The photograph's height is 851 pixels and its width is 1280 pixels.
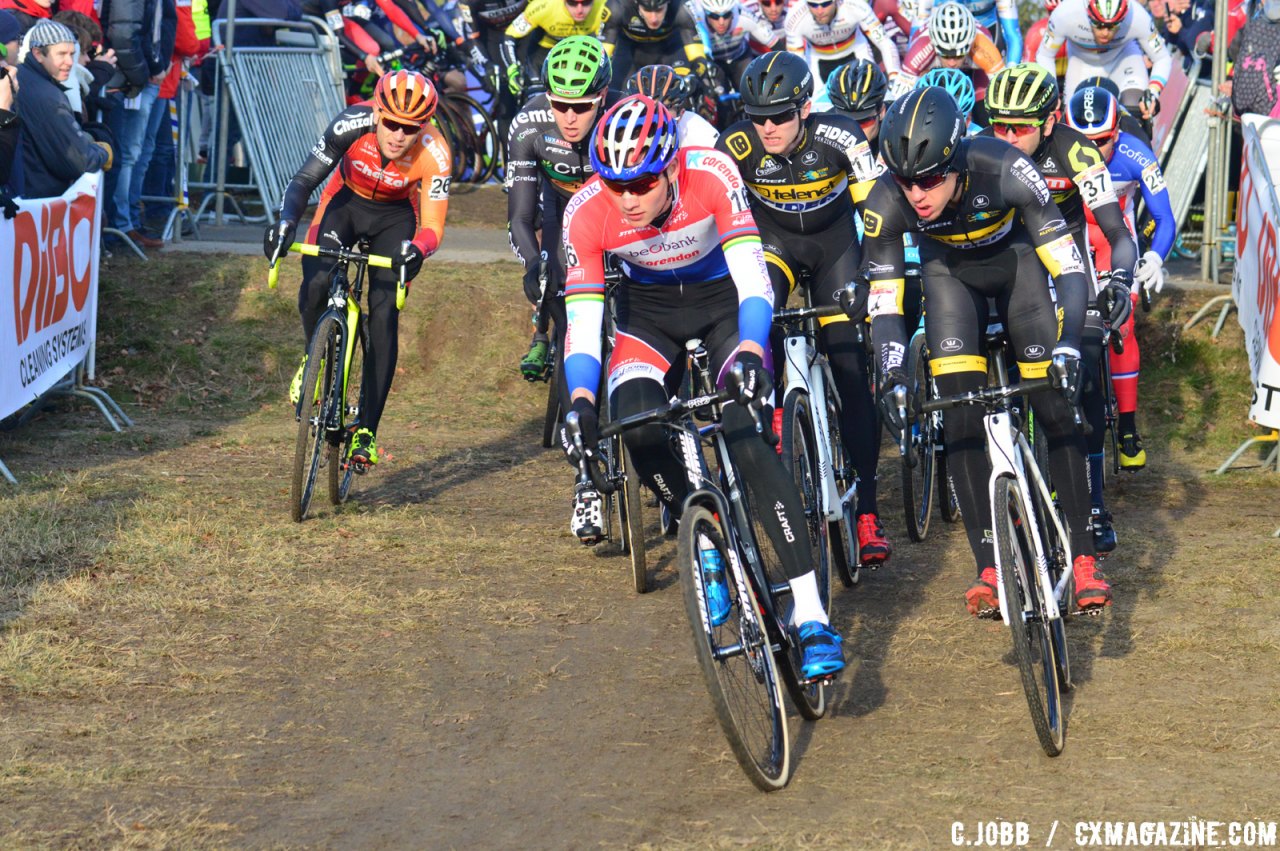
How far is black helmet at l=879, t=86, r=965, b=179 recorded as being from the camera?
5.95 m

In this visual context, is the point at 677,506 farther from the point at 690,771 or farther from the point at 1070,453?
the point at 1070,453

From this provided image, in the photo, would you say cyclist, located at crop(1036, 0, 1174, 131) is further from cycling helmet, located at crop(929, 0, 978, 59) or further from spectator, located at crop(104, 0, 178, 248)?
spectator, located at crop(104, 0, 178, 248)

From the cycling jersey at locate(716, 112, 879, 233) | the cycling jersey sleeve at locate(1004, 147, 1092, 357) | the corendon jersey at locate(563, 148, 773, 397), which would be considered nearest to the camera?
the corendon jersey at locate(563, 148, 773, 397)

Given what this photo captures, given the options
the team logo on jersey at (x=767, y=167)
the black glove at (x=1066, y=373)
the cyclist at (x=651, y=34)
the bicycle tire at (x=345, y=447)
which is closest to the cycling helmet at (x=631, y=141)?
the black glove at (x=1066, y=373)

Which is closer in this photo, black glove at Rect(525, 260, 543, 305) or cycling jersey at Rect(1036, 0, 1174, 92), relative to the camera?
black glove at Rect(525, 260, 543, 305)

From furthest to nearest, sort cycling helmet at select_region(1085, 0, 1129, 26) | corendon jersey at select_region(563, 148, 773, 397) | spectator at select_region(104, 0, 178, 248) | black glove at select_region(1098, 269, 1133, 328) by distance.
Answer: spectator at select_region(104, 0, 178, 248), cycling helmet at select_region(1085, 0, 1129, 26), black glove at select_region(1098, 269, 1133, 328), corendon jersey at select_region(563, 148, 773, 397)

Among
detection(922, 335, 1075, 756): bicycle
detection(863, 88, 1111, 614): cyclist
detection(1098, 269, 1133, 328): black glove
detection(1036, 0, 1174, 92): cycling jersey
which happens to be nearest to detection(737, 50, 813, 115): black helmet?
detection(863, 88, 1111, 614): cyclist

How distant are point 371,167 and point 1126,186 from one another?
444 cm

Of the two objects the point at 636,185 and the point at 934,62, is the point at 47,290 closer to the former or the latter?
the point at 636,185

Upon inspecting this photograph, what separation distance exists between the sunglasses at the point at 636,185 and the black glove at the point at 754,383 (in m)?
0.87

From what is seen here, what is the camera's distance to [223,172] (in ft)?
49.0

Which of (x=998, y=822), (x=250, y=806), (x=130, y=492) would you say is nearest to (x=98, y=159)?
(x=130, y=492)

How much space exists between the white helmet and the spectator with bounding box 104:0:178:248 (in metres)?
4.89

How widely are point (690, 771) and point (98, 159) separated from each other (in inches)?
314
